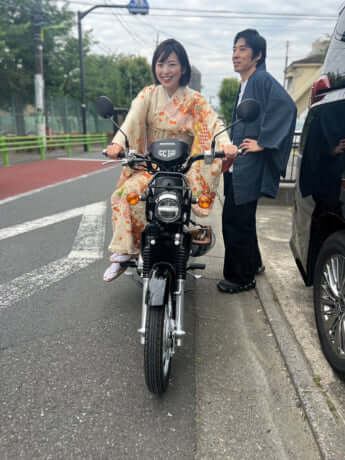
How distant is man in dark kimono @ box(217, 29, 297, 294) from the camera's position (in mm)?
3064

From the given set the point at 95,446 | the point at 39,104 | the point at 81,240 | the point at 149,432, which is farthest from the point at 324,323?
the point at 39,104

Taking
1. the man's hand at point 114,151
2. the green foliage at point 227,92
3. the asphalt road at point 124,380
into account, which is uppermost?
the green foliage at point 227,92

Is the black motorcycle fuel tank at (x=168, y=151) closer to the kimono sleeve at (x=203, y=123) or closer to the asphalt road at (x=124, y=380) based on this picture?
the kimono sleeve at (x=203, y=123)

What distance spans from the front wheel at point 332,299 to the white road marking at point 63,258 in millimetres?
2387

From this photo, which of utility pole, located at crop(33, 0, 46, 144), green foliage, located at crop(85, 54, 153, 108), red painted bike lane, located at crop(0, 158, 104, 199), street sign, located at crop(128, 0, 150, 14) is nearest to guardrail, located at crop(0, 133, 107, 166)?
utility pole, located at crop(33, 0, 46, 144)

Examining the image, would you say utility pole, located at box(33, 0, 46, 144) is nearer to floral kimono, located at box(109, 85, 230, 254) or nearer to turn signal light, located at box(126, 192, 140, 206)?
floral kimono, located at box(109, 85, 230, 254)

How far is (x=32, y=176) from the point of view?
430 inches

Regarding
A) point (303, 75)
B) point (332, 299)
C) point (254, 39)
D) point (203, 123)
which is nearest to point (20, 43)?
point (254, 39)

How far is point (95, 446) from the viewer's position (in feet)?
6.19

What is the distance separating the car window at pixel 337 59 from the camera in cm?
239

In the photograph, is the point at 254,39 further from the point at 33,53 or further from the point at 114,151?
the point at 33,53

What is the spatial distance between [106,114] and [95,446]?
6.07 ft

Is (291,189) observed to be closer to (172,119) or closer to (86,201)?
(86,201)

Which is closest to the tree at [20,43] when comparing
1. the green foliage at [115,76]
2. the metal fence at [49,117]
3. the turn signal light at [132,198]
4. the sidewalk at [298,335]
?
the metal fence at [49,117]
